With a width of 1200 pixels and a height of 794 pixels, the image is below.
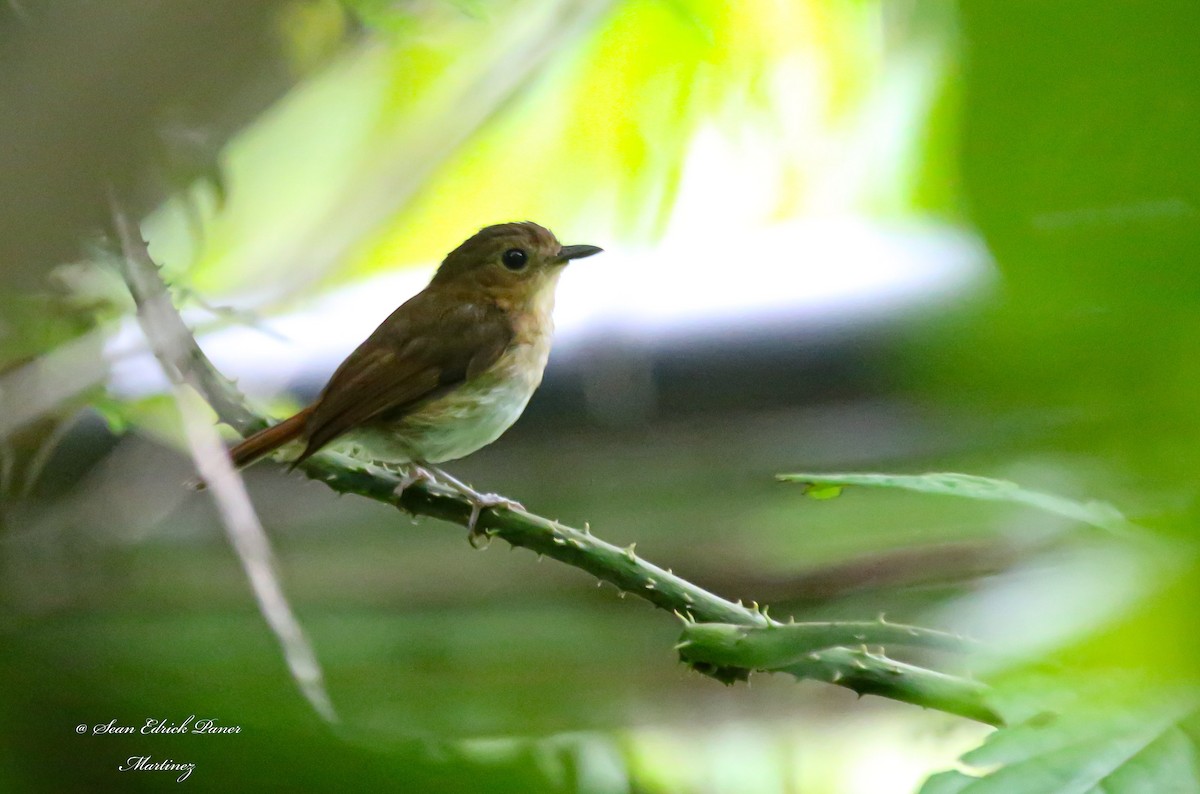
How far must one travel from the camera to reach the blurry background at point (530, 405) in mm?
894

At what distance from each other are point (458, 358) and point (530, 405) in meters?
0.13

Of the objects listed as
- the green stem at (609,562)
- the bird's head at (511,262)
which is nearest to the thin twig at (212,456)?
the green stem at (609,562)

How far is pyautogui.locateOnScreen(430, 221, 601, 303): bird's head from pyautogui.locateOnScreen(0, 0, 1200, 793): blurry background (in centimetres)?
5

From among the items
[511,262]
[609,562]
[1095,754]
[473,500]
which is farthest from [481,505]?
[1095,754]

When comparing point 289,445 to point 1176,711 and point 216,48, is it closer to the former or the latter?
point 216,48

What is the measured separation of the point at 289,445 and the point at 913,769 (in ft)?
1.98

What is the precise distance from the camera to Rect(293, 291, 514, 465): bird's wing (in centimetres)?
85

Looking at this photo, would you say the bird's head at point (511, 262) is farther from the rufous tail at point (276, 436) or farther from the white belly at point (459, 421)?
the rufous tail at point (276, 436)

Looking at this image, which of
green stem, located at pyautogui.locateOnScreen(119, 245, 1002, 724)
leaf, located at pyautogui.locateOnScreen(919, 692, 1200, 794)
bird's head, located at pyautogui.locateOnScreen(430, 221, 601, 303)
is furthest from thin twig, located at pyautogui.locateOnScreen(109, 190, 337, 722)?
leaf, located at pyautogui.locateOnScreen(919, 692, 1200, 794)

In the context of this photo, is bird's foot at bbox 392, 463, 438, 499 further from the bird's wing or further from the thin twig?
the thin twig

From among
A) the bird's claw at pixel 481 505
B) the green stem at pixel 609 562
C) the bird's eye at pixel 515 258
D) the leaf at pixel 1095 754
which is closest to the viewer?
the leaf at pixel 1095 754

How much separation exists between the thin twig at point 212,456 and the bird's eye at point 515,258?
0.89 ft

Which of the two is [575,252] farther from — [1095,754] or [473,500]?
[1095,754]

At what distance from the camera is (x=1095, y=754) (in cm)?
30
